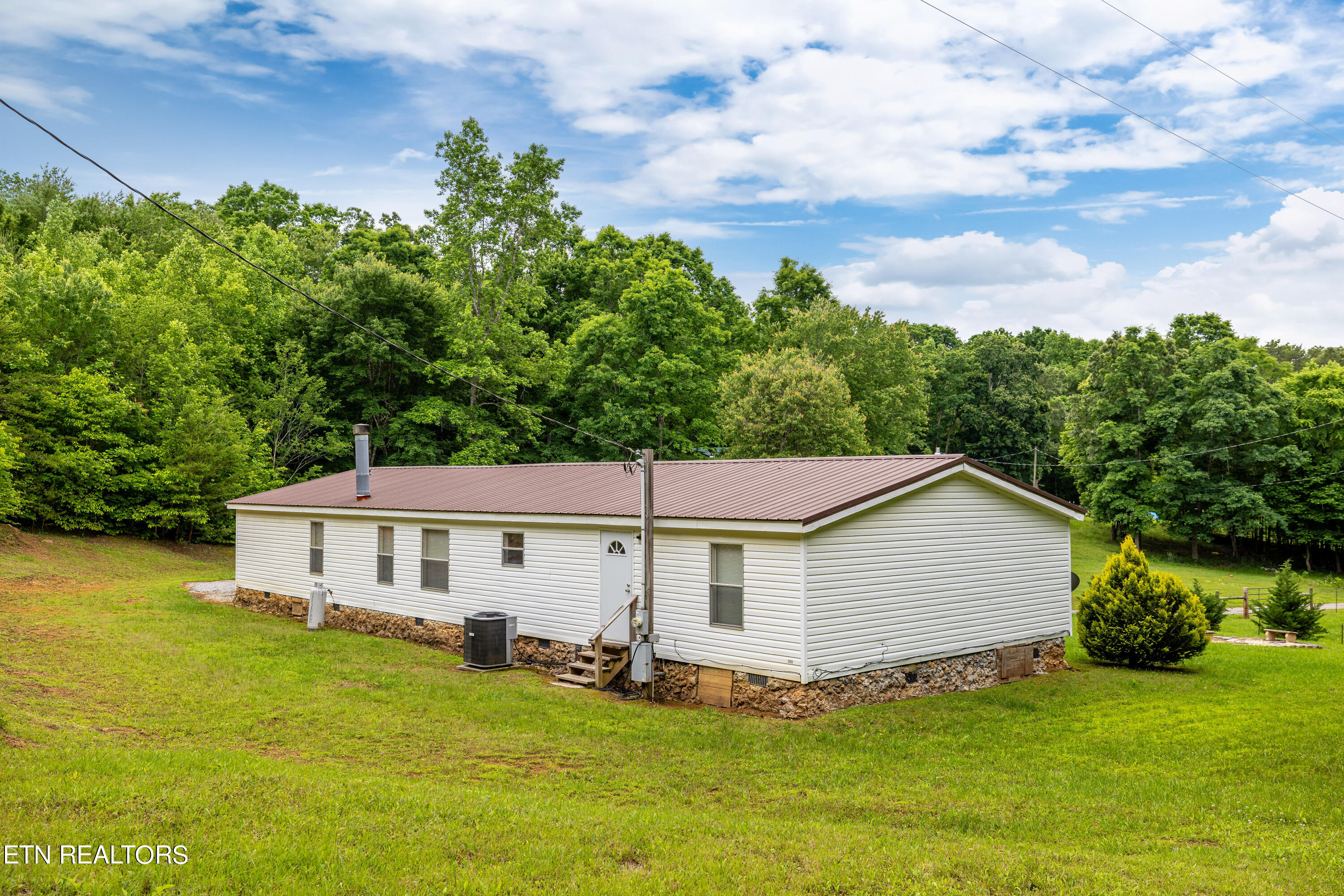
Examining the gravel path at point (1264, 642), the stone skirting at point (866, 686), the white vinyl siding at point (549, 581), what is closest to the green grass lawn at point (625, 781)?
the stone skirting at point (866, 686)

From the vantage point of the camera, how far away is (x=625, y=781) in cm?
877

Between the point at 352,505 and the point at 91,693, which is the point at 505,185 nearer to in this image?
the point at 352,505

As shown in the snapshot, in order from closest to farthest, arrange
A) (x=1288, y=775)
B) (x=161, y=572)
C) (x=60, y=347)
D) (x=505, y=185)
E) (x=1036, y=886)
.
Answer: (x=1036, y=886), (x=1288, y=775), (x=161, y=572), (x=60, y=347), (x=505, y=185)

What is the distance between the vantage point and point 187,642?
619 inches

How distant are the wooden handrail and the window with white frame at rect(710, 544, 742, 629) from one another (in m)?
1.41

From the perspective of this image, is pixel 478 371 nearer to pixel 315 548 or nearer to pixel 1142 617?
pixel 315 548

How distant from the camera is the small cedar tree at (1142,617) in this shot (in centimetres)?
1561

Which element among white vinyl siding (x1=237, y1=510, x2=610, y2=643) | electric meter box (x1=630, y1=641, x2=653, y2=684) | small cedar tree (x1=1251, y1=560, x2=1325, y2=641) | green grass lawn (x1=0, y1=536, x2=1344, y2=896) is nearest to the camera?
green grass lawn (x1=0, y1=536, x2=1344, y2=896)

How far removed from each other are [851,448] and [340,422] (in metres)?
22.8

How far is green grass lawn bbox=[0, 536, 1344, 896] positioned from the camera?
5.75m

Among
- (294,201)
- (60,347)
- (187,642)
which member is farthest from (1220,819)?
(294,201)

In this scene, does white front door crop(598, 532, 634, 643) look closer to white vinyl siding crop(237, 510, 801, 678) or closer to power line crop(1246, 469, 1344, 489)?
white vinyl siding crop(237, 510, 801, 678)

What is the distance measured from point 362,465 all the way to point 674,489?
9000mm

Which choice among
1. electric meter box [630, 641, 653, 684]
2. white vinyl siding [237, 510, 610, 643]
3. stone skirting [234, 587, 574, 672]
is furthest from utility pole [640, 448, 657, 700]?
stone skirting [234, 587, 574, 672]
